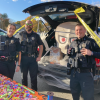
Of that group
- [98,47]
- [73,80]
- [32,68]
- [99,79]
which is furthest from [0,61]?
[99,79]

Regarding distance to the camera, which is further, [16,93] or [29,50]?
[29,50]

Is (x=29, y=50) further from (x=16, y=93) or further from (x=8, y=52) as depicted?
(x=16, y=93)

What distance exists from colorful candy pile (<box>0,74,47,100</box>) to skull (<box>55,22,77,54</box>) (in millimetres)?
1866

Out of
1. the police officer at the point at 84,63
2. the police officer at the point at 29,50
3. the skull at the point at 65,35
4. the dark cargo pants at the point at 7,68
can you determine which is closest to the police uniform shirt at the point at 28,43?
the police officer at the point at 29,50

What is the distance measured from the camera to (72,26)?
10.3ft

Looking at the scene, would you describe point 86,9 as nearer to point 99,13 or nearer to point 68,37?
point 99,13

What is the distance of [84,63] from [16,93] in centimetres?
114

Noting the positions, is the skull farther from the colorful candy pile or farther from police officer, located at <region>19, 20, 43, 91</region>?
the colorful candy pile

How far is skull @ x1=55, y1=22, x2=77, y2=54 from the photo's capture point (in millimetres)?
3074

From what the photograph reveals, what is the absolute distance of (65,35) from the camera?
3.15 meters

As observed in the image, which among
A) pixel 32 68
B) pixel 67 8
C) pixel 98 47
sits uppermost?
pixel 67 8

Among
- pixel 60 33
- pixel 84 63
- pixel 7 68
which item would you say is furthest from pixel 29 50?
pixel 84 63

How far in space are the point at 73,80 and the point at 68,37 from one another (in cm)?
153

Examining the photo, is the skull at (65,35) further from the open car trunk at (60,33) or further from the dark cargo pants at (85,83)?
the dark cargo pants at (85,83)
